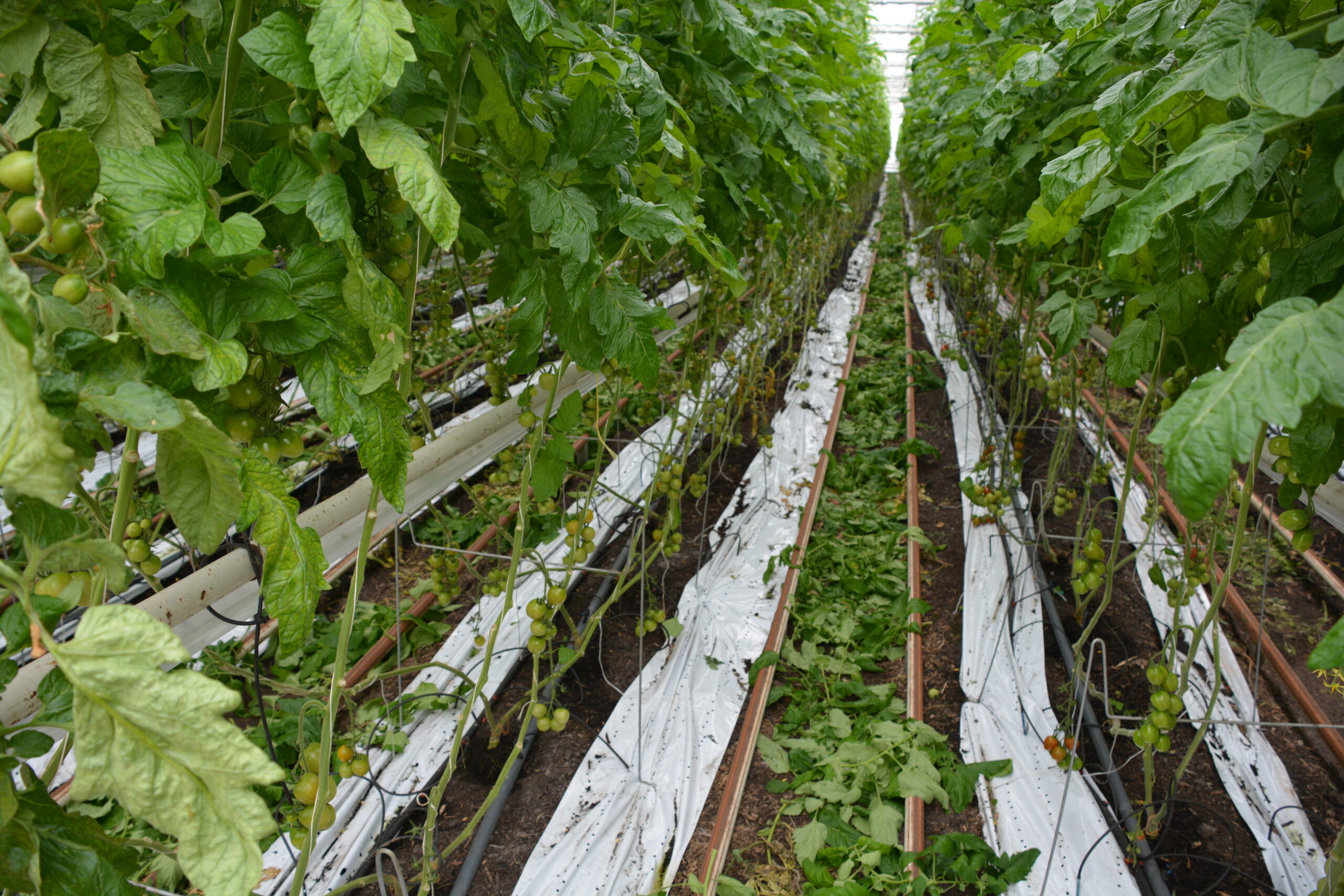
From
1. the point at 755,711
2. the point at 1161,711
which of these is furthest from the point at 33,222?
the point at 755,711

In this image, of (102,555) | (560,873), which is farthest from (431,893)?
(102,555)

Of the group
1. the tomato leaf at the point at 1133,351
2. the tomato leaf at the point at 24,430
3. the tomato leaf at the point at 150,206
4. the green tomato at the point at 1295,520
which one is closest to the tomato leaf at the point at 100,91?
the tomato leaf at the point at 150,206

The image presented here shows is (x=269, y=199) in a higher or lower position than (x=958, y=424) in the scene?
higher

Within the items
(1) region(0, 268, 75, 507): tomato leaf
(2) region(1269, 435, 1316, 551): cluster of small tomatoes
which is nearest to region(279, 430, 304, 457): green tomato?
(1) region(0, 268, 75, 507): tomato leaf

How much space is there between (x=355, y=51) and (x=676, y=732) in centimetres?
219

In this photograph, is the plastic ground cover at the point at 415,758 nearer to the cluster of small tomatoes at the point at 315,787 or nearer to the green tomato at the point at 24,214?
the cluster of small tomatoes at the point at 315,787

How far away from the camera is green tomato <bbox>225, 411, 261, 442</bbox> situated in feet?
2.85

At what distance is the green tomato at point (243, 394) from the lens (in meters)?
0.86

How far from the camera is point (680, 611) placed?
115 inches

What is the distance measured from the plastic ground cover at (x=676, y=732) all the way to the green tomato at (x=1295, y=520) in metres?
1.56

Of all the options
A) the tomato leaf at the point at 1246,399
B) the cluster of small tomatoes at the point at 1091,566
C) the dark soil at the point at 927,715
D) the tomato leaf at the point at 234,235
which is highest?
the tomato leaf at the point at 234,235

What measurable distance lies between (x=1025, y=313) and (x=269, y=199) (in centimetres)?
616

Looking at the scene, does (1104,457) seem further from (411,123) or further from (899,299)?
(899,299)

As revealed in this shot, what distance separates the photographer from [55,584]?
2.35 ft
